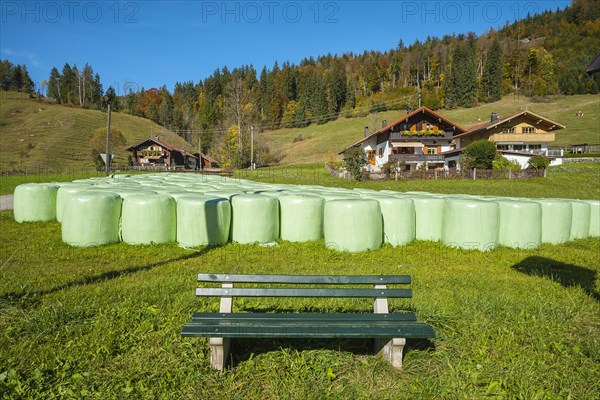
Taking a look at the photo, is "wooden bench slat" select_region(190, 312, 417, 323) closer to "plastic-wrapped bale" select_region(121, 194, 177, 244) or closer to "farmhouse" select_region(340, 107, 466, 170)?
"plastic-wrapped bale" select_region(121, 194, 177, 244)

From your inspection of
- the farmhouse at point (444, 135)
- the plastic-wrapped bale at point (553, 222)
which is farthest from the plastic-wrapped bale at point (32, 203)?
the farmhouse at point (444, 135)

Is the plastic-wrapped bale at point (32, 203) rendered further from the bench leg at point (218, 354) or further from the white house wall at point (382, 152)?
the white house wall at point (382, 152)

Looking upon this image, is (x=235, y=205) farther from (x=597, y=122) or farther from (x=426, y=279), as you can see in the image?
(x=597, y=122)

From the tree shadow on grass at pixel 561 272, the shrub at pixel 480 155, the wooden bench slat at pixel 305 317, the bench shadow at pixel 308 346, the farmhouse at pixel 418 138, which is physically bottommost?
the tree shadow on grass at pixel 561 272

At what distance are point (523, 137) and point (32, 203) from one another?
5289cm

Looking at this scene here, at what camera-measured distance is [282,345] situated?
11.7ft

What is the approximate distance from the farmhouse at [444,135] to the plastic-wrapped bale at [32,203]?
130 ft

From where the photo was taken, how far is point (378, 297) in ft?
11.2

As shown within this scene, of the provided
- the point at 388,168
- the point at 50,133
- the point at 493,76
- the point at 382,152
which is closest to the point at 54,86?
the point at 50,133

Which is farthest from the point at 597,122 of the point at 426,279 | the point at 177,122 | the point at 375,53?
the point at 177,122

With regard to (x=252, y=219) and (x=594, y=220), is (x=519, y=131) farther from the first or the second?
(x=252, y=219)

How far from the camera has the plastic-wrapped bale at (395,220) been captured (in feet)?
25.9

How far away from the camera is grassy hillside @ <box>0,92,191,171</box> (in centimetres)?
5738

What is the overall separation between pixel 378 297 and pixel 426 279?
2503 mm
